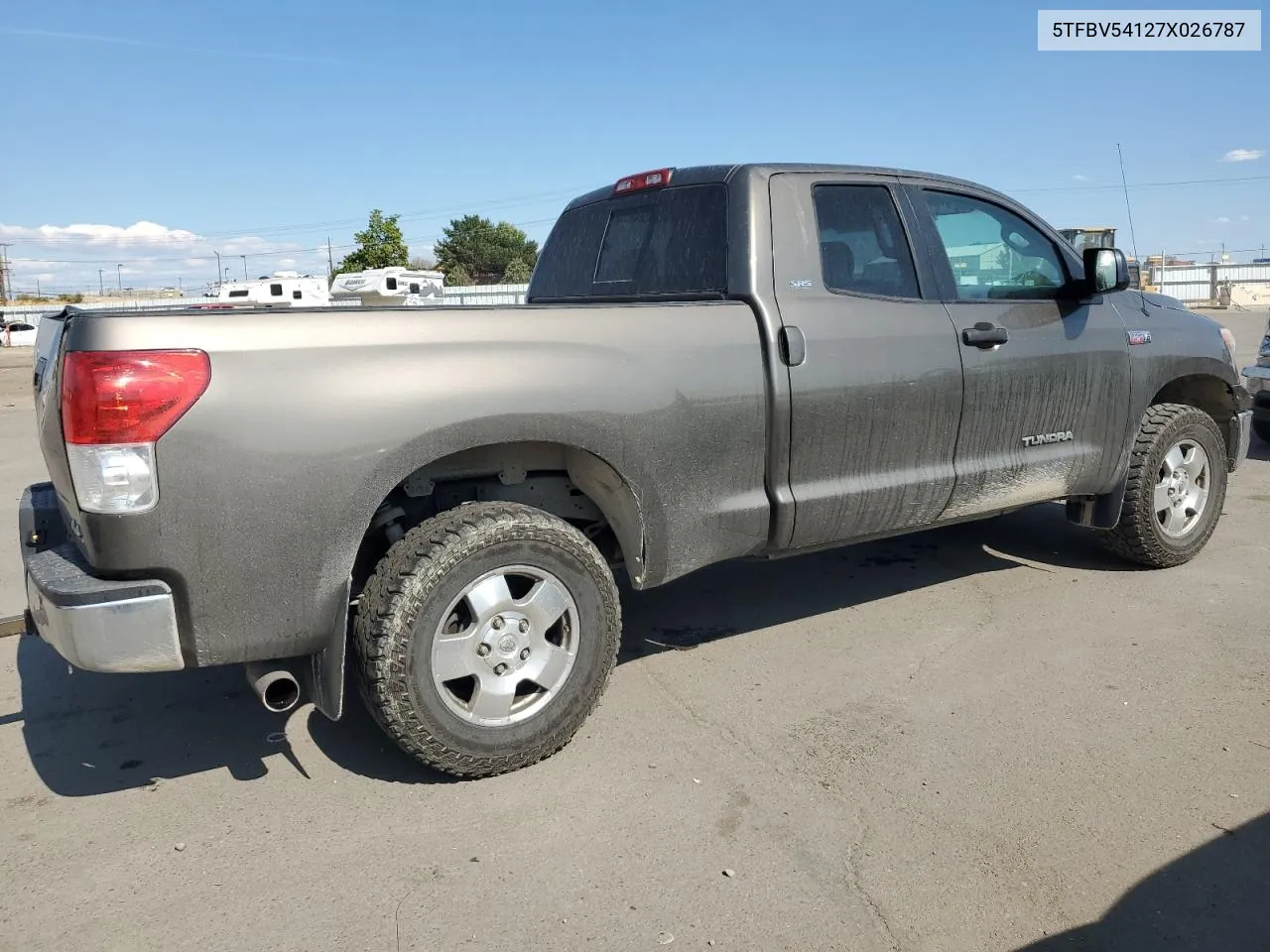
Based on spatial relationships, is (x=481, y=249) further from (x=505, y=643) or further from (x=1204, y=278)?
(x=505, y=643)

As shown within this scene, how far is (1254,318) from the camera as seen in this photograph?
→ 32.9m

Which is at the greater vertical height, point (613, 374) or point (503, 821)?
point (613, 374)

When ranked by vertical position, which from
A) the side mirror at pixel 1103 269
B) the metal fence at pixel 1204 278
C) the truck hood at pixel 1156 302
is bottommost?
the truck hood at pixel 1156 302

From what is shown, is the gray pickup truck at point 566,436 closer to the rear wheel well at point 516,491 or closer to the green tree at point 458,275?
the rear wheel well at point 516,491

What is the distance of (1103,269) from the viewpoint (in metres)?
4.64

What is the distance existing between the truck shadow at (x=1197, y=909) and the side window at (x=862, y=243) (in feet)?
7.45

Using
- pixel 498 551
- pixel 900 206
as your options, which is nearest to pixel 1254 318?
pixel 900 206

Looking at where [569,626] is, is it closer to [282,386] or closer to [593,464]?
[593,464]

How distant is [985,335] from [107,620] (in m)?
3.42

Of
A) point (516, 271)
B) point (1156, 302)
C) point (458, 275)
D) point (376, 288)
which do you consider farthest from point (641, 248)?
point (458, 275)

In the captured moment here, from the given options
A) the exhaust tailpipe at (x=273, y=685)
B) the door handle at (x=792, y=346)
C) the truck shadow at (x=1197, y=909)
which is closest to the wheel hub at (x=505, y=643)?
the exhaust tailpipe at (x=273, y=685)

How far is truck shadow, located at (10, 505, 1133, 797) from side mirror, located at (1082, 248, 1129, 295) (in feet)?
5.22

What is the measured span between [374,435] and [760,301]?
1.55 metres

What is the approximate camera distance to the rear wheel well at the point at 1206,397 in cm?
541
